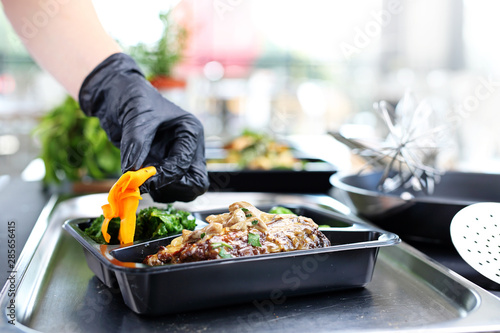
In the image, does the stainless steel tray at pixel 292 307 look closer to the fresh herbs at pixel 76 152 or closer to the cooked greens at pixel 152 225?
the cooked greens at pixel 152 225

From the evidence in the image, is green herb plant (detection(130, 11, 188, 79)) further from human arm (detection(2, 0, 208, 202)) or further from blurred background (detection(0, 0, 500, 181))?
blurred background (detection(0, 0, 500, 181))

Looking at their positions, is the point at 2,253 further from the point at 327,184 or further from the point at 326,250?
the point at 327,184

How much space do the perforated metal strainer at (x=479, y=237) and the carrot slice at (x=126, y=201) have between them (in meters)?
0.54

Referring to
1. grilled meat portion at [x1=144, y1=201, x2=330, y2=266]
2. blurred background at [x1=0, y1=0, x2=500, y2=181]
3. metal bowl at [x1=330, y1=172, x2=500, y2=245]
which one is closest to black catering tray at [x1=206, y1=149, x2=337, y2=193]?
metal bowl at [x1=330, y1=172, x2=500, y2=245]

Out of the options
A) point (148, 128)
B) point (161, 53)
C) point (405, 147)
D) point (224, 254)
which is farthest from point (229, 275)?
point (161, 53)

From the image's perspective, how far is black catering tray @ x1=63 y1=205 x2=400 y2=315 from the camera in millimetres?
660

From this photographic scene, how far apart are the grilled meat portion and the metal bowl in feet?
0.99

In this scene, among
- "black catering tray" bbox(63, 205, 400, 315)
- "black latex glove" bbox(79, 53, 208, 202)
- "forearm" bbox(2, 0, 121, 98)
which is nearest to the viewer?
"black catering tray" bbox(63, 205, 400, 315)

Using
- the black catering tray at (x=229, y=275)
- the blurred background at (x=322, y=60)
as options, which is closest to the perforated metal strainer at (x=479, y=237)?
the black catering tray at (x=229, y=275)

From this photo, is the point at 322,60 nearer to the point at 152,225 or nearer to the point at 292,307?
the point at 152,225

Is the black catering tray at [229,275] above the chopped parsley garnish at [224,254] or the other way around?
the other way around

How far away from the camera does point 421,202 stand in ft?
3.25

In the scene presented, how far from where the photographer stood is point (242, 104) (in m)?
A: 6.66

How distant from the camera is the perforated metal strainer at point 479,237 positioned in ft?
2.67
